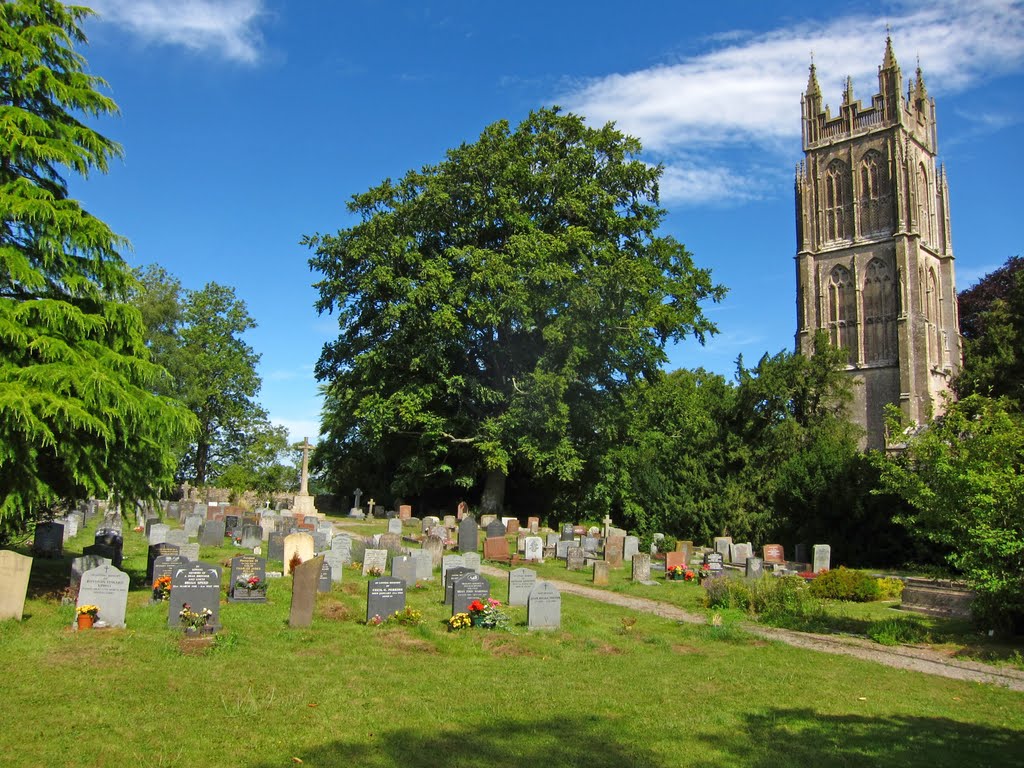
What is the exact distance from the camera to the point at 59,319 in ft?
36.5

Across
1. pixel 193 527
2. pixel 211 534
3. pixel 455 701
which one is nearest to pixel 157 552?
pixel 211 534

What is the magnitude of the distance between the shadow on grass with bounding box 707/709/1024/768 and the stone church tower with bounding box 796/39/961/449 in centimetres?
4979

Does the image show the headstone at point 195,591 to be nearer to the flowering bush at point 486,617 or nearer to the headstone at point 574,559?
the flowering bush at point 486,617

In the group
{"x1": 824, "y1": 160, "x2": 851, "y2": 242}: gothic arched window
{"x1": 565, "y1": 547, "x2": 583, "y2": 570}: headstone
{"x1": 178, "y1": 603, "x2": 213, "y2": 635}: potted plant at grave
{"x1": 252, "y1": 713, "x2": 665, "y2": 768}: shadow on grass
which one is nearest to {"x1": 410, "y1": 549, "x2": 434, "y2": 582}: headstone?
{"x1": 565, "y1": 547, "x2": 583, "y2": 570}: headstone

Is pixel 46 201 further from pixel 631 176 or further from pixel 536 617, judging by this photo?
pixel 631 176

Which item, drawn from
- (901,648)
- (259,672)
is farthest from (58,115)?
(901,648)

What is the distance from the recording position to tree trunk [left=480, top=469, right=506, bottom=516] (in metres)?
31.2

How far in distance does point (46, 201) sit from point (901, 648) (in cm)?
1414

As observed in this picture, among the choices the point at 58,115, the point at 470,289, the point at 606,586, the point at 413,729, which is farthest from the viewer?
the point at 470,289

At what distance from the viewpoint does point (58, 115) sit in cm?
1225

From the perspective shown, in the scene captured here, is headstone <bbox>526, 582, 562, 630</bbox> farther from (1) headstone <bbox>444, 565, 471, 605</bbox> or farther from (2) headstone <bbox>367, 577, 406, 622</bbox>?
(2) headstone <bbox>367, 577, 406, 622</bbox>

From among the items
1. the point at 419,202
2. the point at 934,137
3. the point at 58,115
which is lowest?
the point at 58,115

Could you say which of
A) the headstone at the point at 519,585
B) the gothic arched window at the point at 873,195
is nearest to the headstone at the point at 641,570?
the headstone at the point at 519,585

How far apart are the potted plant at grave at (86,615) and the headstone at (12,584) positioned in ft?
2.82
